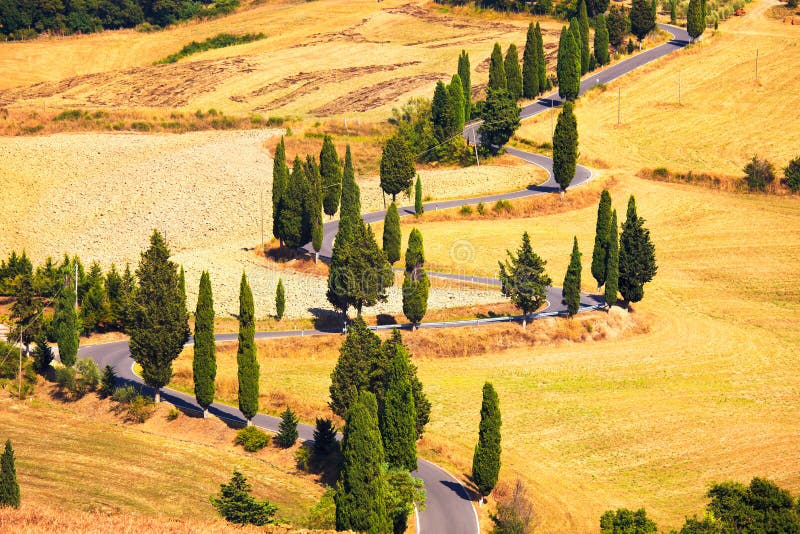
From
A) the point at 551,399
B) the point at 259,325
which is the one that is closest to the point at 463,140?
the point at 259,325

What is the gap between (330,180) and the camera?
112688mm

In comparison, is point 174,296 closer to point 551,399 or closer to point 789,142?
point 551,399

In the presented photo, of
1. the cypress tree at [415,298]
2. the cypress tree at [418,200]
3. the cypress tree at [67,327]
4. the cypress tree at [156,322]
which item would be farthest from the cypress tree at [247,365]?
the cypress tree at [418,200]

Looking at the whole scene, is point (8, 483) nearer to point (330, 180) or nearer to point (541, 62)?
point (330, 180)

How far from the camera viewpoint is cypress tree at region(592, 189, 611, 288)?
305 ft

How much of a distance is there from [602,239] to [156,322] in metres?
37.4

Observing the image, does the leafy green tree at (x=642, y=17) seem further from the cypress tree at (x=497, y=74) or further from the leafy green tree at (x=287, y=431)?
the leafy green tree at (x=287, y=431)

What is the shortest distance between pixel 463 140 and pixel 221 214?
29.7 meters

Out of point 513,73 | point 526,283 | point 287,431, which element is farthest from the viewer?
point 513,73

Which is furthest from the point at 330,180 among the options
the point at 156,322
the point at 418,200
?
the point at 156,322

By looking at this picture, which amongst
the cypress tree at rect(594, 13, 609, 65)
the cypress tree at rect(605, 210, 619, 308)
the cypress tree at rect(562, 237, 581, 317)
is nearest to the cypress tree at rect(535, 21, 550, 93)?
the cypress tree at rect(594, 13, 609, 65)

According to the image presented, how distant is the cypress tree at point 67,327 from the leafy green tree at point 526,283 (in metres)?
30.3

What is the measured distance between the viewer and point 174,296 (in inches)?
2913

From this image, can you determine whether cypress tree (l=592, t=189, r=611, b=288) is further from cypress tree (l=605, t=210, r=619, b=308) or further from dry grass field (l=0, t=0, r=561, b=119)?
dry grass field (l=0, t=0, r=561, b=119)
